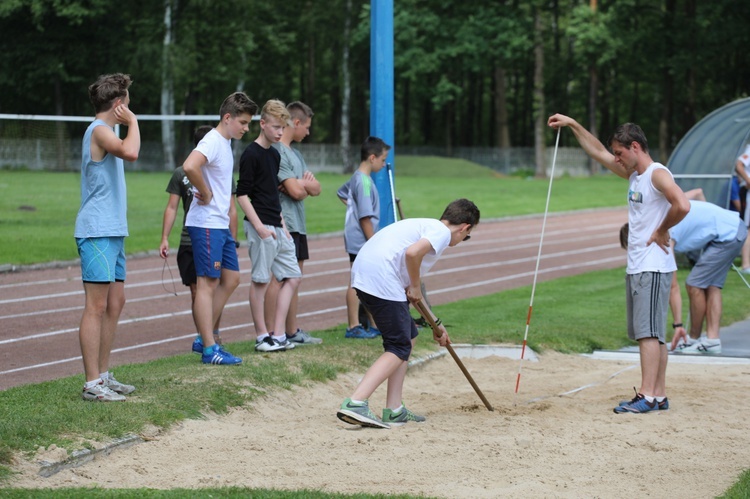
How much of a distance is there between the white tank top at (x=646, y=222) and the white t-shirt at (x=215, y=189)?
3.04 m

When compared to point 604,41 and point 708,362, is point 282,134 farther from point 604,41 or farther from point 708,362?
point 604,41

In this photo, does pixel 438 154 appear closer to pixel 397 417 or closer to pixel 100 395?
pixel 397 417

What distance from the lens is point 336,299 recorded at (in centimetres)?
1338

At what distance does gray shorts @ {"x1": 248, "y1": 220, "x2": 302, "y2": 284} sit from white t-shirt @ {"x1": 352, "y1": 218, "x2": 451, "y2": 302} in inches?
77.7

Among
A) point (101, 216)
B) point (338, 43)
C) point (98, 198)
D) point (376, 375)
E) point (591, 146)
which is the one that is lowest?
point (376, 375)

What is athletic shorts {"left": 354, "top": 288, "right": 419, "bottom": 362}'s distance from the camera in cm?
669

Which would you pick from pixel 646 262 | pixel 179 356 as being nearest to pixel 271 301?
pixel 179 356

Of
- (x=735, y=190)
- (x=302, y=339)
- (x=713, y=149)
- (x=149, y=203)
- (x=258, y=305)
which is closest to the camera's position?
(x=258, y=305)

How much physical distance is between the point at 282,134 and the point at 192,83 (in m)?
42.0

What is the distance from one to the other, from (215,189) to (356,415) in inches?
90.0

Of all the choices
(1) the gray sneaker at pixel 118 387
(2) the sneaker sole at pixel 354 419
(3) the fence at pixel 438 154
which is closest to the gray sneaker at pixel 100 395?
(1) the gray sneaker at pixel 118 387

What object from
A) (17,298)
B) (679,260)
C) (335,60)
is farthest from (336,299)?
(335,60)

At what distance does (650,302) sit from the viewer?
7.35 metres

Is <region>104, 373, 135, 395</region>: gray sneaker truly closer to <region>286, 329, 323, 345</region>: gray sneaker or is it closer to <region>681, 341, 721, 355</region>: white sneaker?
<region>286, 329, 323, 345</region>: gray sneaker
